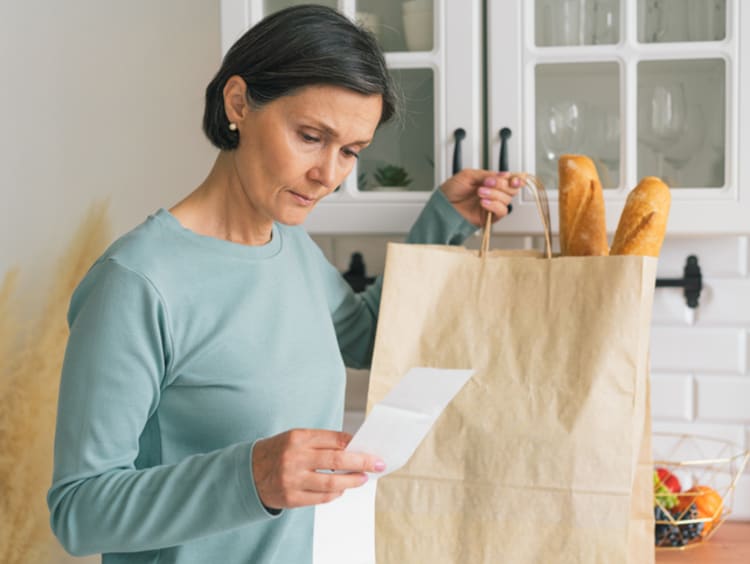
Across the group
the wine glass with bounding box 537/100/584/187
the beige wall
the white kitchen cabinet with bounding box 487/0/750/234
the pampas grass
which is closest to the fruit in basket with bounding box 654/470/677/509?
the white kitchen cabinet with bounding box 487/0/750/234

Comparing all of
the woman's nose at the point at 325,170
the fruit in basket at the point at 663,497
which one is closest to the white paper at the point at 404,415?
the woman's nose at the point at 325,170

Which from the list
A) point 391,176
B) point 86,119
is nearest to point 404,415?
point 391,176

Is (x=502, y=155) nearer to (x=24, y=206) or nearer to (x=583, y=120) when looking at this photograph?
(x=583, y=120)

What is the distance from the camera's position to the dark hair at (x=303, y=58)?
108 cm

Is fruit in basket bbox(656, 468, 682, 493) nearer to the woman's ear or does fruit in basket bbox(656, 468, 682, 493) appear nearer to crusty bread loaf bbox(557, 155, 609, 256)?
crusty bread loaf bbox(557, 155, 609, 256)

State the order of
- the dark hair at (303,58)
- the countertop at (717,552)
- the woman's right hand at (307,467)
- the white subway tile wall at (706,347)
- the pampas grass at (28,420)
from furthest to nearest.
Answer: the pampas grass at (28,420) → the white subway tile wall at (706,347) → the countertop at (717,552) → the dark hair at (303,58) → the woman's right hand at (307,467)

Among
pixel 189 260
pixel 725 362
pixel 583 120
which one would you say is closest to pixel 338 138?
pixel 189 260

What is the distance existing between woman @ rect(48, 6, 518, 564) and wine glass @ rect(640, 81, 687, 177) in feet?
1.50

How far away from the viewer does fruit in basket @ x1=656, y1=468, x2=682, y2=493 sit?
1.56m

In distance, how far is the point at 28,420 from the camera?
1.86 metres

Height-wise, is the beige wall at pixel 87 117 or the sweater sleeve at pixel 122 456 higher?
the beige wall at pixel 87 117

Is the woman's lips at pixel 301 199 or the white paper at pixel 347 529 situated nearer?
the woman's lips at pixel 301 199

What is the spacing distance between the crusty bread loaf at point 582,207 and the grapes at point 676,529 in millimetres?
485

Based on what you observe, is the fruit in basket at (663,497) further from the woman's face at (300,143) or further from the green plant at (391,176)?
the woman's face at (300,143)
